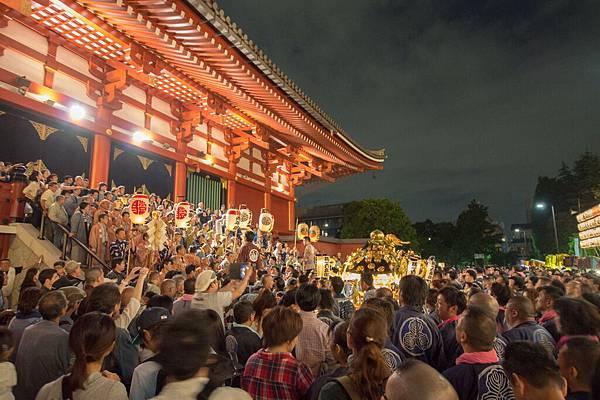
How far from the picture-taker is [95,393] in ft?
6.48

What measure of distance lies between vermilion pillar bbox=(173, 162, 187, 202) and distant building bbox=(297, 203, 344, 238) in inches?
1448

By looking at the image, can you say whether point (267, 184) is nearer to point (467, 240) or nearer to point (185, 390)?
point (185, 390)

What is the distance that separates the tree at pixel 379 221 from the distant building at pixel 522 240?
140ft

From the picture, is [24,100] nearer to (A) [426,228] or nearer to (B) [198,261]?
(B) [198,261]

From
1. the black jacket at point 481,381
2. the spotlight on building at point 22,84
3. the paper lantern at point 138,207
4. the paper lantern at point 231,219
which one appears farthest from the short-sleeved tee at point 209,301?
the paper lantern at point 231,219

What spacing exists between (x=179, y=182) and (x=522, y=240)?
79.4 metres

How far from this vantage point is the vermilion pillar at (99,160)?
11.1m

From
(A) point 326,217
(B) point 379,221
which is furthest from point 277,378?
(A) point 326,217

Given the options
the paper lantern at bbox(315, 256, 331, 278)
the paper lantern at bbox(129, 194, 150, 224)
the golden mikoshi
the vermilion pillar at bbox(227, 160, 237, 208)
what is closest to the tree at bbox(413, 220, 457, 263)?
the vermilion pillar at bbox(227, 160, 237, 208)

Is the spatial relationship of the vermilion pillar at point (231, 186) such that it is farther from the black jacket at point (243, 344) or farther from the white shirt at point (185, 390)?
the white shirt at point (185, 390)

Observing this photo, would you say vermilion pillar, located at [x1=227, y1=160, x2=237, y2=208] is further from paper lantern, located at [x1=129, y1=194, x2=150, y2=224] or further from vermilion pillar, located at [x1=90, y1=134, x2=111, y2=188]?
paper lantern, located at [x1=129, y1=194, x2=150, y2=224]

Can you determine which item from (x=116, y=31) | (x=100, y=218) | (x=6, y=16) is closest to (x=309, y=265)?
(x=100, y=218)

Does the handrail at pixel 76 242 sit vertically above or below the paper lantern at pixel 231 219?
below

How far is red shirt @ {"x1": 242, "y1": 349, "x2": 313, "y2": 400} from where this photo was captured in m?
2.35
